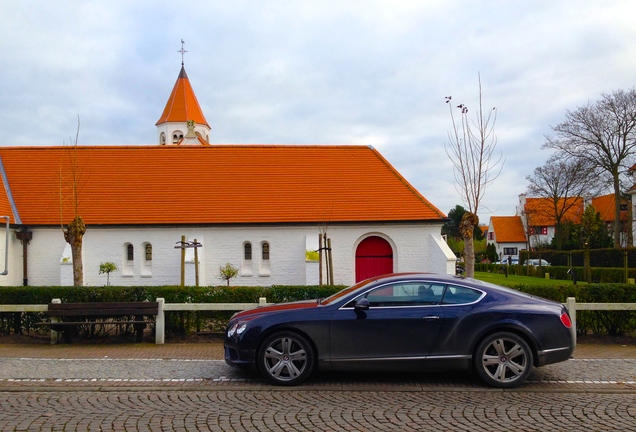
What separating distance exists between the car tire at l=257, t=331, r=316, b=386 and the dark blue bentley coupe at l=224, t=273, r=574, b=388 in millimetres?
14

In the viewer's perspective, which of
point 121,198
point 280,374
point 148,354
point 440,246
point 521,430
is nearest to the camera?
point 521,430

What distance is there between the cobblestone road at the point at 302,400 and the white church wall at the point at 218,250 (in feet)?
42.8

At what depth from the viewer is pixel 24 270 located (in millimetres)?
22547

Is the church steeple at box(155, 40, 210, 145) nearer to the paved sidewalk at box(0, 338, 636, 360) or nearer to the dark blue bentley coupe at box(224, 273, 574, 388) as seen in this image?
the paved sidewalk at box(0, 338, 636, 360)

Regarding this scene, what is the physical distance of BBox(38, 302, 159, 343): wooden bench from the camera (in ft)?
38.1

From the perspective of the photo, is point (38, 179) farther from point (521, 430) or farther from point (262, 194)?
point (521, 430)

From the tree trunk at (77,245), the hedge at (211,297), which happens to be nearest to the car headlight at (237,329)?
the hedge at (211,297)

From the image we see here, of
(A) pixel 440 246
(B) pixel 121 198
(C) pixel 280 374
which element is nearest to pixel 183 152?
(B) pixel 121 198

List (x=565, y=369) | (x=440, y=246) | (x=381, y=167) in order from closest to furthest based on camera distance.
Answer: (x=565, y=369) < (x=440, y=246) < (x=381, y=167)

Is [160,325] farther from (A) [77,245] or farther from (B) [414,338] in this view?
(B) [414,338]

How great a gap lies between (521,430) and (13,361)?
8.46 meters

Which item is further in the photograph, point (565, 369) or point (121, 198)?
point (121, 198)

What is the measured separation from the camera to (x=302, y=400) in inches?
287

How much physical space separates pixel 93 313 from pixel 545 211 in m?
62.2
